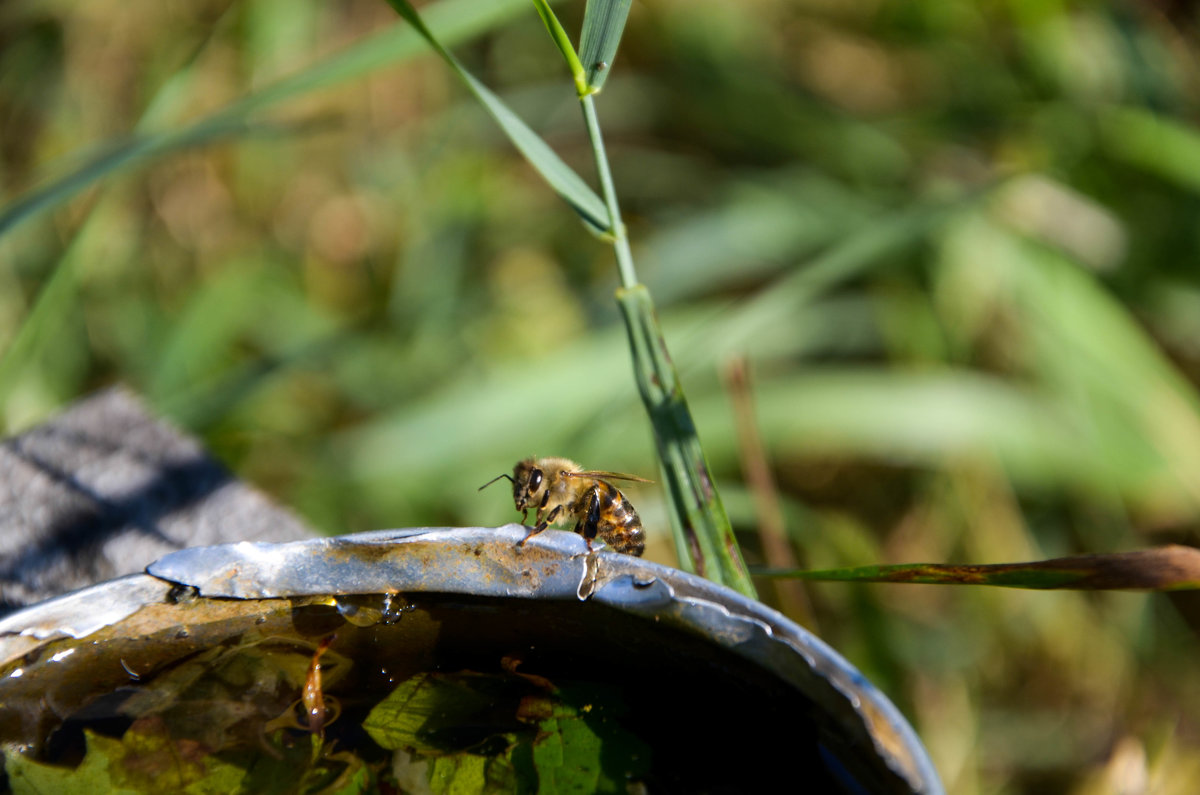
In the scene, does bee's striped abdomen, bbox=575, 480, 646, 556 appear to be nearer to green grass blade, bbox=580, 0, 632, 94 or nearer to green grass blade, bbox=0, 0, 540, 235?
green grass blade, bbox=580, 0, 632, 94

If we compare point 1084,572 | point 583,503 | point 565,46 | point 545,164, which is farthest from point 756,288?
point 1084,572

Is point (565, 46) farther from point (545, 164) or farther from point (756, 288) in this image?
point (756, 288)

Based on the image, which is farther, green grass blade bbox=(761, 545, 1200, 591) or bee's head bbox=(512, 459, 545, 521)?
bee's head bbox=(512, 459, 545, 521)

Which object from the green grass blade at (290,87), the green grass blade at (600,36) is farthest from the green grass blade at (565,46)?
the green grass blade at (290,87)

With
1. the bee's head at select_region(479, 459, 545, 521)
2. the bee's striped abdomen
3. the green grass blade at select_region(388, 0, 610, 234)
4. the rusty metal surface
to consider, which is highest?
the green grass blade at select_region(388, 0, 610, 234)

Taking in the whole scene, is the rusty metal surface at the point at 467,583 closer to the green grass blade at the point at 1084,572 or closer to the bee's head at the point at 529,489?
the green grass blade at the point at 1084,572

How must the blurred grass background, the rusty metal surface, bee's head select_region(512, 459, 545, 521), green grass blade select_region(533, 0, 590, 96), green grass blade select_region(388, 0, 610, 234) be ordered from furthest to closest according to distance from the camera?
the blurred grass background, bee's head select_region(512, 459, 545, 521), green grass blade select_region(388, 0, 610, 234), green grass blade select_region(533, 0, 590, 96), the rusty metal surface

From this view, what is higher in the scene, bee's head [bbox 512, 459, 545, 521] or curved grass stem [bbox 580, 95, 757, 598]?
curved grass stem [bbox 580, 95, 757, 598]

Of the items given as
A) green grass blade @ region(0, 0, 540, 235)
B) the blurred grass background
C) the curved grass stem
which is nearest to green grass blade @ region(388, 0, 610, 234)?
the curved grass stem
